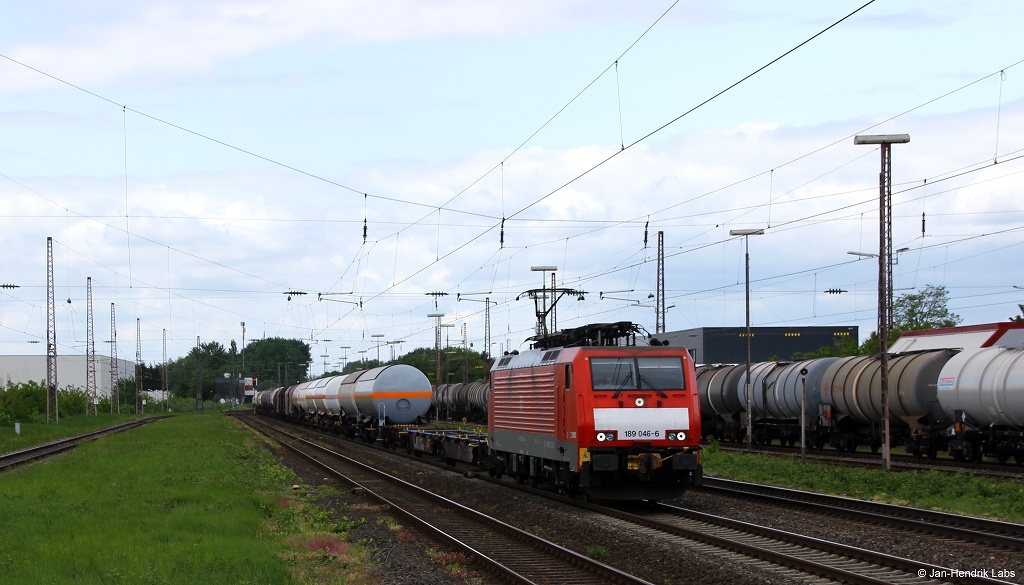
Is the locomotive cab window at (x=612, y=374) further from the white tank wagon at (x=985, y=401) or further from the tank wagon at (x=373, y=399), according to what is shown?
the tank wagon at (x=373, y=399)

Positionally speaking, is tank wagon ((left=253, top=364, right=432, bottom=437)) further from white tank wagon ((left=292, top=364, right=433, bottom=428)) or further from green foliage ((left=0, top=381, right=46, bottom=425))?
green foliage ((left=0, top=381, right=46, bottom=425))

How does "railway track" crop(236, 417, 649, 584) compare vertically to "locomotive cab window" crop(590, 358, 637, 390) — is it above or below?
below

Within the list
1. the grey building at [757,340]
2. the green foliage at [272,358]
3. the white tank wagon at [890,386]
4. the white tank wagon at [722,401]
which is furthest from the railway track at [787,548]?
the green foliage at [272,358]

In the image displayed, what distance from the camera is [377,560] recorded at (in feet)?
50.8

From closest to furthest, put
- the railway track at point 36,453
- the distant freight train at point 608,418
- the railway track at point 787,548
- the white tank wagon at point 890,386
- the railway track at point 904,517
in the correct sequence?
the railway track at point 787,548, the railway track at point 904,517, the distant freight train at point 608,418, the white tank wagon at point 890,386, the railway track at point 36,453

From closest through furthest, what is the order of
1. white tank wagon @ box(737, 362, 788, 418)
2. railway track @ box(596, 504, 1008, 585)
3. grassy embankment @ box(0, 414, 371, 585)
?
railway track @ box(596, 504, 1008, 585) → grassy embankment @ box(0, 414, 371, 585) → white tank wagon @ box(737, 362, 788, 418)

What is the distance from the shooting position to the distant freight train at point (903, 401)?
28.8 m

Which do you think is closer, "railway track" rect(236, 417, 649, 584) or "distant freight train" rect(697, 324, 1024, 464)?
"railway track" rect(236, 417, 649, 584)

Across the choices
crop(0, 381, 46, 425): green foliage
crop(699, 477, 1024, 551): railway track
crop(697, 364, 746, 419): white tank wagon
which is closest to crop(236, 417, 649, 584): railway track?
crop(699, 477, 1024, 551): railway track

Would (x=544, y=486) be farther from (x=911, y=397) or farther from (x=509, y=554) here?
(x=911, y=397)

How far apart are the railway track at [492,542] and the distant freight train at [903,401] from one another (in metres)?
13.9

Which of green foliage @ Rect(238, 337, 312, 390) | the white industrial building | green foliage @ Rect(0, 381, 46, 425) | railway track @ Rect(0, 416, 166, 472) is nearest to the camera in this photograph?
railway track @ Rect(0, 416, 166, 472)

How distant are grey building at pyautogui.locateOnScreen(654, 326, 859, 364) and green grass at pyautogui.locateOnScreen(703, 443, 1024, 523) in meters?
47.9

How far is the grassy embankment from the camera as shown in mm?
13133
